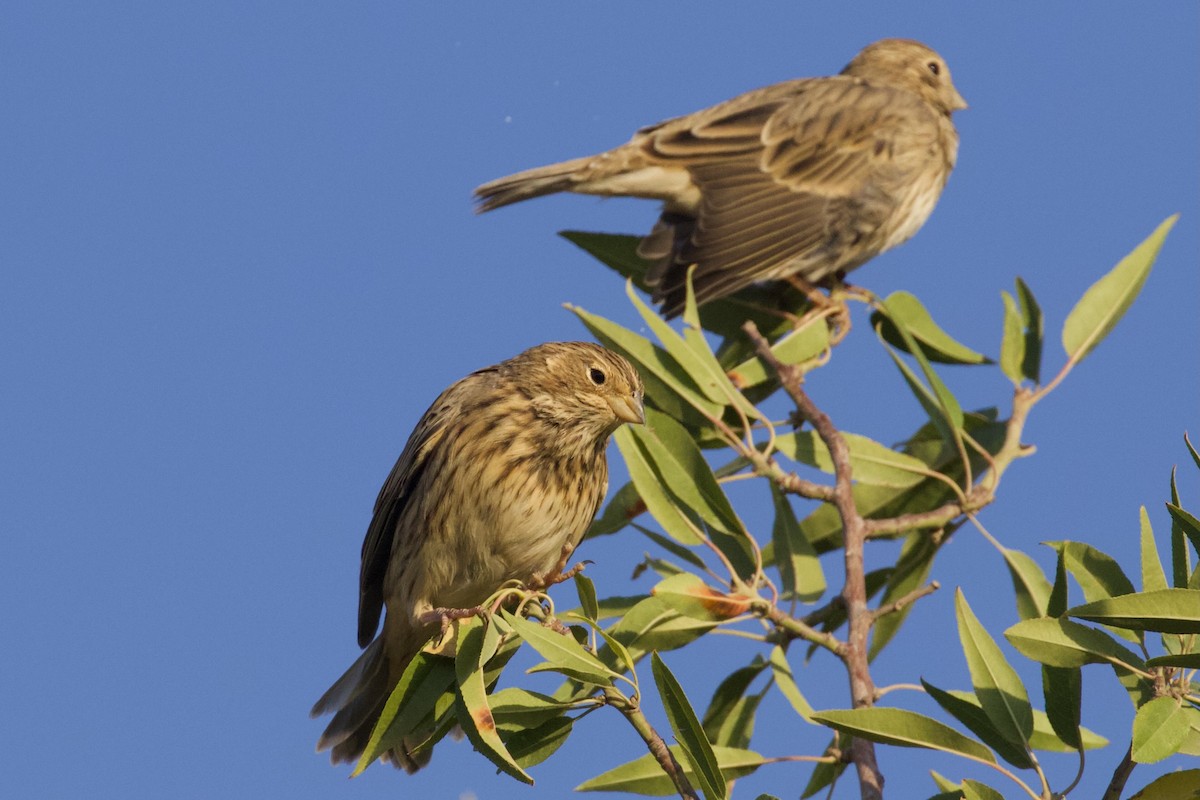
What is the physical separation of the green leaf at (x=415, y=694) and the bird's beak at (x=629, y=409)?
1.32 meters

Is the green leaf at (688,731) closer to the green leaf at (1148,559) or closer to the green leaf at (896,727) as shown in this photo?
the green leaf at (896,727)

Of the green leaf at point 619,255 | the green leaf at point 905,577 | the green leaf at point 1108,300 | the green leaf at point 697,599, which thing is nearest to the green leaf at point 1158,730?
the green leaf at point 697,599

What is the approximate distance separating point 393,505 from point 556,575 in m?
1.17

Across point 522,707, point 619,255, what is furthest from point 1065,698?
point 619,255

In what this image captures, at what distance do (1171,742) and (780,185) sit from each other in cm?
518

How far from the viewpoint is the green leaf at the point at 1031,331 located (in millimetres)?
5789

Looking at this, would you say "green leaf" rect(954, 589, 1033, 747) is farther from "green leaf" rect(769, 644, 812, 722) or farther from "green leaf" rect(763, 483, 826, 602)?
"green leaf" rect(763, 483, 826, 602)

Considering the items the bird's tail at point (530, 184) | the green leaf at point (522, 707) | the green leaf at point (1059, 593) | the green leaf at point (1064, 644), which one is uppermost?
the bird's tail at point (530, 184)

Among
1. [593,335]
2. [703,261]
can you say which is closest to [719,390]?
[593,335]

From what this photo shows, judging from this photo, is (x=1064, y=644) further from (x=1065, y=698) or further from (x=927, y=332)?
(x=927, y=332)

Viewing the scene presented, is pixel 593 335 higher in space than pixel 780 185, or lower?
lower

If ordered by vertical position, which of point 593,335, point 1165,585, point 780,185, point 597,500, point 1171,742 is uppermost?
point 780,185

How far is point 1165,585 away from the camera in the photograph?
3750 mm

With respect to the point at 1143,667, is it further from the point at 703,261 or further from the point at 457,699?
the point at 703,261
